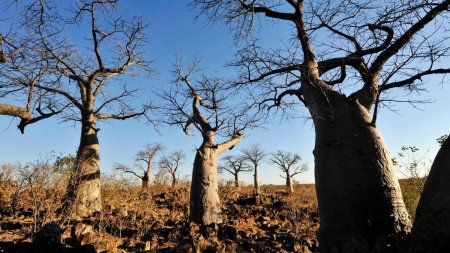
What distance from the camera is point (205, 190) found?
624 centimetres

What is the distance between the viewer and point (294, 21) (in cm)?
437

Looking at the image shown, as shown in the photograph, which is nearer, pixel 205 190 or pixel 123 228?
pixel 123 228

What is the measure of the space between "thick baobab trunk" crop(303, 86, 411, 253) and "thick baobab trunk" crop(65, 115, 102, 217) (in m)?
4.19

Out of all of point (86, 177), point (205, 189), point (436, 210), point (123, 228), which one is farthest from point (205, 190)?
point (436, 210)

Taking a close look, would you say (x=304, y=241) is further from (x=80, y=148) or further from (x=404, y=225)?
(x=80, y=148)

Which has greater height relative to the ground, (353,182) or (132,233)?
(353,182)

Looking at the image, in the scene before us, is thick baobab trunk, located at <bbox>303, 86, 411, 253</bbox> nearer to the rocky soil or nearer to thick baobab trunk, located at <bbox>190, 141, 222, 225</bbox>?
the rocky soil

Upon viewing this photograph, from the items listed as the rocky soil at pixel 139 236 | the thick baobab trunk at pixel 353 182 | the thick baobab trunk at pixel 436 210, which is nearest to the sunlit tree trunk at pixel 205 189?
the rocky soil at pixel 139 236

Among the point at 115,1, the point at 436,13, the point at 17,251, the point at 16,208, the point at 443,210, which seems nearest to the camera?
the point at 443,210

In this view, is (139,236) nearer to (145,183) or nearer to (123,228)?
(123,228)

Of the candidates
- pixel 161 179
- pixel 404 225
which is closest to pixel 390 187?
pixel 404 225

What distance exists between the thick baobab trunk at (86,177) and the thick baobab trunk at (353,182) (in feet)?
13.7

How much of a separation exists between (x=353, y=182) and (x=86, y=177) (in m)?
5.13

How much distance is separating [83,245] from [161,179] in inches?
268
